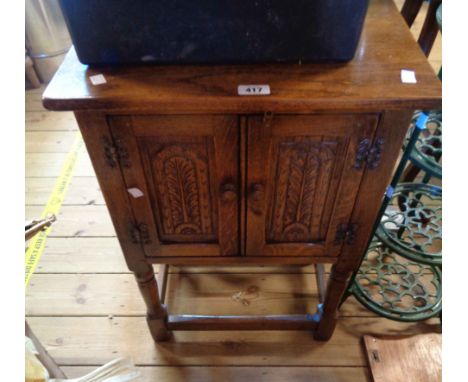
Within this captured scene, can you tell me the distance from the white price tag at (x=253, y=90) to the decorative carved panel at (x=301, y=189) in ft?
0.37

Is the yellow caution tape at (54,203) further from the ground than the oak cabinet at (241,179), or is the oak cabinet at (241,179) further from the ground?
the oak cabinet at (241,179)

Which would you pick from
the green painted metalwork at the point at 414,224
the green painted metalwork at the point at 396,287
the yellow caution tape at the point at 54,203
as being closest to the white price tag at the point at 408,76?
the green painted metalwork at the point at 414,224

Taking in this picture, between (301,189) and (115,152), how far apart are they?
1.20ft

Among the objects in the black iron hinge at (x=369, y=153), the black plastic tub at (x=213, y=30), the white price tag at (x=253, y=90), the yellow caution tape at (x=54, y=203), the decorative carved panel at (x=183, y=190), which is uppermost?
the black plastic tub at (x=213, y=30)

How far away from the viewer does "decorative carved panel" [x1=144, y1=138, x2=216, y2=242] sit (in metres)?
0.70

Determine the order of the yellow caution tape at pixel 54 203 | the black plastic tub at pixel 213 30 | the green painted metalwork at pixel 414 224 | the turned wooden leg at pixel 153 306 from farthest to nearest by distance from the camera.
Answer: the yellow caution tape at pixel 54 203, the green painted metalwork at pixel 414 224, the turned wooden leg at pixel 153 306, the black plastic tub at pixel 213 30

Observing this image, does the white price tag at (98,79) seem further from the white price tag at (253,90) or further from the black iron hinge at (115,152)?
the white price tag at (253,90)

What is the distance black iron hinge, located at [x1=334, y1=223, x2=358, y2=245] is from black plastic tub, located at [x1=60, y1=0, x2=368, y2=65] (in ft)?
1.18

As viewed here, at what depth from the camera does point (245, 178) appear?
0.74m

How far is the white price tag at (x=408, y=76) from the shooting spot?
2.00 ft
